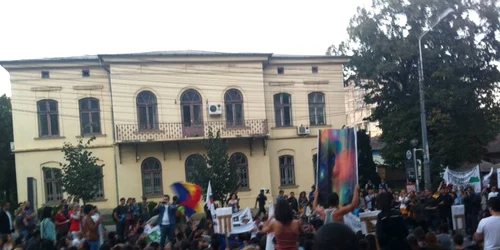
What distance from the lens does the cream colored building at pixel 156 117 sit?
3669 cm

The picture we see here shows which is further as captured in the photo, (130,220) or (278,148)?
(278,148)

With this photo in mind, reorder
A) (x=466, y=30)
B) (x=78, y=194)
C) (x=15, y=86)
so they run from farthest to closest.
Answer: (x=466, y=30)
(x=15, y=86)
(x=78, y=194)

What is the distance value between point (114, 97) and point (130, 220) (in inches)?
688

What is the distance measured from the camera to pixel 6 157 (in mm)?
48844

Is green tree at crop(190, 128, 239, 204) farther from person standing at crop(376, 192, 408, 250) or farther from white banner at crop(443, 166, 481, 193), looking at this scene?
person standing at crop(376, 192, 408, 250)

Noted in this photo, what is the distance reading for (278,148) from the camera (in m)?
40.0

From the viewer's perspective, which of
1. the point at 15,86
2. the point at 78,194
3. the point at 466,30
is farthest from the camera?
the point at 466,30

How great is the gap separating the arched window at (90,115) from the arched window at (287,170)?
11.8m

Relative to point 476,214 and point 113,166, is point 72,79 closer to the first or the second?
point 113,166

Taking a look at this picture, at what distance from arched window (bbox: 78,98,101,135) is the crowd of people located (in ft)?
48.7

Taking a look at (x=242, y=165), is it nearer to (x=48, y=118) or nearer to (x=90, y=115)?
(x=90, y=115)

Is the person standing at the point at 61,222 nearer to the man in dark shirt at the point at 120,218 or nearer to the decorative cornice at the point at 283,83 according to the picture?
the man in dark shirt at the point at 120,218

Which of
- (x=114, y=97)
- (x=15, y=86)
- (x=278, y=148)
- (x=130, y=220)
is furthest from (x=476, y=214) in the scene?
(x=15, y=86)

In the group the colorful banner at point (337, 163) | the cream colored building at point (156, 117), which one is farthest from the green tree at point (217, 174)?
the colorful banner at point (337, 163)
